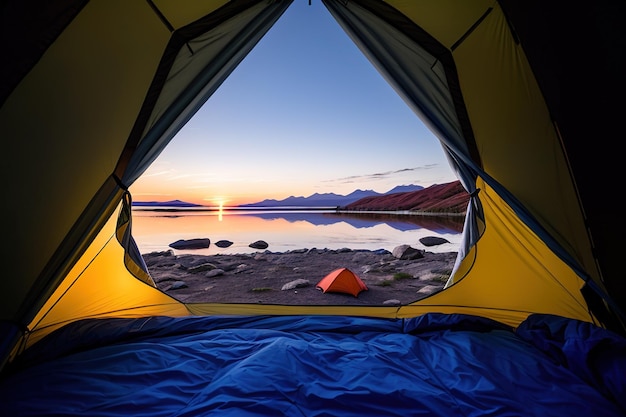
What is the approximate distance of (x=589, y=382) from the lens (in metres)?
1.32

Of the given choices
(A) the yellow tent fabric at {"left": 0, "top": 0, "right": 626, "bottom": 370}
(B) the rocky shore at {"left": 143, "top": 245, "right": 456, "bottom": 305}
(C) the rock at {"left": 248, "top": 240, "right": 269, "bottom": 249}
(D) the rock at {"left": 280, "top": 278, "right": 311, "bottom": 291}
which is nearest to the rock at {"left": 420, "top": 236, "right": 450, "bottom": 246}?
(B) the rocky shore at {"left": 143, "top": 245, "right": 456, "bottom": 305}

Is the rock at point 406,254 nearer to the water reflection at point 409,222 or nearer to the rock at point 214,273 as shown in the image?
the rock at point 214,273

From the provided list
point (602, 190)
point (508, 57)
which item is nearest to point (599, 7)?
point (508, 57)

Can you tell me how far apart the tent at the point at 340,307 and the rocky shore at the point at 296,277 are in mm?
968

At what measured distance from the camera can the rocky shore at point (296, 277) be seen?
3.76 meters

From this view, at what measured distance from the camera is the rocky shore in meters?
3.76

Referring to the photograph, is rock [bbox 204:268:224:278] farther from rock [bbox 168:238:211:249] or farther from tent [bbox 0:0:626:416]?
rock [bbox 168:238:211:249]

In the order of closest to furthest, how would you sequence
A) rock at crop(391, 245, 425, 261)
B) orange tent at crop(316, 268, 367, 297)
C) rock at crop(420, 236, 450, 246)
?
orange tent at crop(316, 268, 367, 297)
rock at crop(391, 245, 425, 261)
rock at crop(420, 236, 450, 246)

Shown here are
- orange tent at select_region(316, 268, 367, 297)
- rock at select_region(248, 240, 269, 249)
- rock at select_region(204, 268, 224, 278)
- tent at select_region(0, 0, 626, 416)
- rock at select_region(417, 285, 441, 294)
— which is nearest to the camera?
tent at select_region(0, 0, 626, 416)

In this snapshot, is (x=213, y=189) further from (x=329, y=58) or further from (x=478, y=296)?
(x=478, y=296)

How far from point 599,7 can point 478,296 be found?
2.00 meters

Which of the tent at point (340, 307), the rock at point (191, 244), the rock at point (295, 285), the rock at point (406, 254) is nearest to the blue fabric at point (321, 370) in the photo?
the tent at point (340, 307)

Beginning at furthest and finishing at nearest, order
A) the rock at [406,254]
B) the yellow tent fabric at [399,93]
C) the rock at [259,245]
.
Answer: the rock at [259,245], the rock at [406,254], the yellow tent fabric at [399,93]

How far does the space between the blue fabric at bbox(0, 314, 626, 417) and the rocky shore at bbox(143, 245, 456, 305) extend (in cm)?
92
